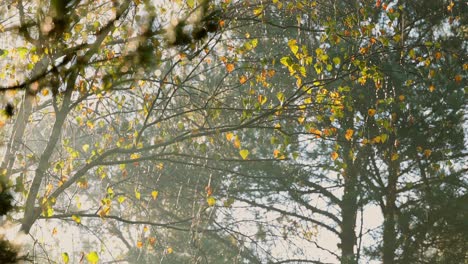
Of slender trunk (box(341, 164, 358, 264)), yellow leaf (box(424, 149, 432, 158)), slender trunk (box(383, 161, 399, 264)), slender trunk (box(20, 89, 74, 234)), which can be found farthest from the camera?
slender trunk (box(341, 164, 358, 264))

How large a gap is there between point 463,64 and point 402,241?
262 centimetres

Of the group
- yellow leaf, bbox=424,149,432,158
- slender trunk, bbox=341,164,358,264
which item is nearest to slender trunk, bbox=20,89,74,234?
slender trunk, bbox=341,164,358,264

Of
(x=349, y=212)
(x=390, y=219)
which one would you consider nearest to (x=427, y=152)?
(x=390, y=219)

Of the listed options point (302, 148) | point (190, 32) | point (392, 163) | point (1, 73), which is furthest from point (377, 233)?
point (190, 32)

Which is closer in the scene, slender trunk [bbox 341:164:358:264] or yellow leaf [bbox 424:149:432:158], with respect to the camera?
yellow leaf [bbox 424:149:432:158]

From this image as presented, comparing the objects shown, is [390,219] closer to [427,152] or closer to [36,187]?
[427,152]

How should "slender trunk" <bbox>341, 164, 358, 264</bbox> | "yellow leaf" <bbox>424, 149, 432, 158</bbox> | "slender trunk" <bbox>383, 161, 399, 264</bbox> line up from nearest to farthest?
"yellow leaf" <bbox>424, 149, 432, 158</bbox>, "slender trunk" <bbox>383, 161, 399, 264</bbox>, "slender trunk" <bbox>341, 164, 358, 264</bbox>

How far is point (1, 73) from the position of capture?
195 inches

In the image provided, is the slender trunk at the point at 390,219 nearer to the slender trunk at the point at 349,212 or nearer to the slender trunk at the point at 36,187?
the slender trunk at the point at 349,212

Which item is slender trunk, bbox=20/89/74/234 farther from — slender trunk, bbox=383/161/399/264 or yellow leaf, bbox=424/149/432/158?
slender trunk, bbox=383/161/399/264

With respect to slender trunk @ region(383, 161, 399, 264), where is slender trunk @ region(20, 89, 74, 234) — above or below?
below

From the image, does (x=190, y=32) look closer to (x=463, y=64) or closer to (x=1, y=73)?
(x=1, y=73)

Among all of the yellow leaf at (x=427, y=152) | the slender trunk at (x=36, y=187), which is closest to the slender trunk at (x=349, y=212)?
the yellow leaf at (x=427, y=152)

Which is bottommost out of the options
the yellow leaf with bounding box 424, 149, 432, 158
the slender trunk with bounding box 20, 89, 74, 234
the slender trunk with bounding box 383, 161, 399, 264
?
the slender trunk with bounding box 20, 89, 74, 234
